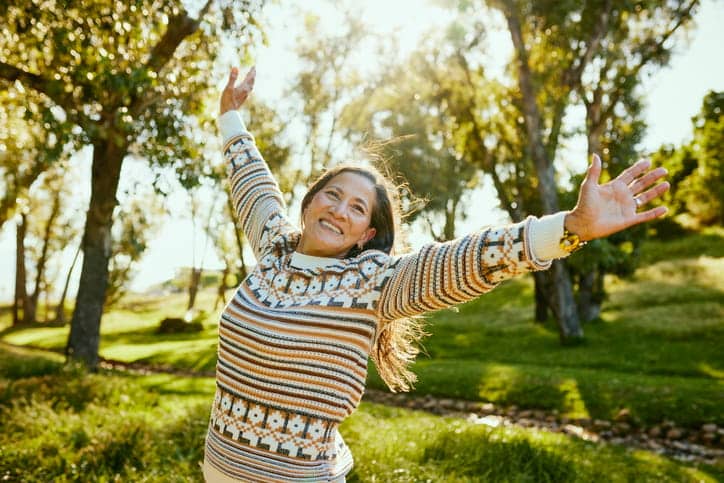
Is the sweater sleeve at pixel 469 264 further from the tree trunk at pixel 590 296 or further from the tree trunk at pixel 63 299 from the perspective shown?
the tree trunk at pixel 63 299

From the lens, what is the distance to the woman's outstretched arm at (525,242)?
2035 mm

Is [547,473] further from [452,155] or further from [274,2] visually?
[452,155]

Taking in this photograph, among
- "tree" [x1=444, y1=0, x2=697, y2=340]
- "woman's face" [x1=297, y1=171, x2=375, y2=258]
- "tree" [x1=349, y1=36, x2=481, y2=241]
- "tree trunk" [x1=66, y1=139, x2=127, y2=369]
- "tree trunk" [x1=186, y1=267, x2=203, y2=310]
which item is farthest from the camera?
"tree trunk" [x1=186, y1=267, x2=203, y2=310]

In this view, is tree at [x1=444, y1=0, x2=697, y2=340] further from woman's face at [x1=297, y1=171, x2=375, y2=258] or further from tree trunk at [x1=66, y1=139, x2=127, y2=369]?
woman's face at [x1=297, y1=171, x2=375, y2=258]

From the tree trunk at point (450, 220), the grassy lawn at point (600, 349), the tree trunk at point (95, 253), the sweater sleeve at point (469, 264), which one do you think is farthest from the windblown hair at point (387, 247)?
the tree trunk at point (450, 220)

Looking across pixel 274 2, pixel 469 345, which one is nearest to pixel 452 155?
pixel 469 345

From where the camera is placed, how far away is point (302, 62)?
2670 centimetres

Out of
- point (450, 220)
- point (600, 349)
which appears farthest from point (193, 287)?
point (600, 349)

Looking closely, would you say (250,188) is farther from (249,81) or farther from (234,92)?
(249,81)

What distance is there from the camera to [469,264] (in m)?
2.11

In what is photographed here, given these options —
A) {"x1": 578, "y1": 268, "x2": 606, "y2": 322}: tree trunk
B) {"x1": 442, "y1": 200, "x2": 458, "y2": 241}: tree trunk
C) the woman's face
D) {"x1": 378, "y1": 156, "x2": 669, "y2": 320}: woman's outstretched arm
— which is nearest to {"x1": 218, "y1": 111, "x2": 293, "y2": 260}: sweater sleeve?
the woman's face

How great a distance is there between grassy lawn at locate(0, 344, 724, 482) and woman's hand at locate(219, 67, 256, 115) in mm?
3835

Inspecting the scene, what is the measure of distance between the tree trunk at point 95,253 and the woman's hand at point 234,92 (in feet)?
27.0

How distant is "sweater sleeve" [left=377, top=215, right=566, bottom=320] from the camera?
203 centimetres
